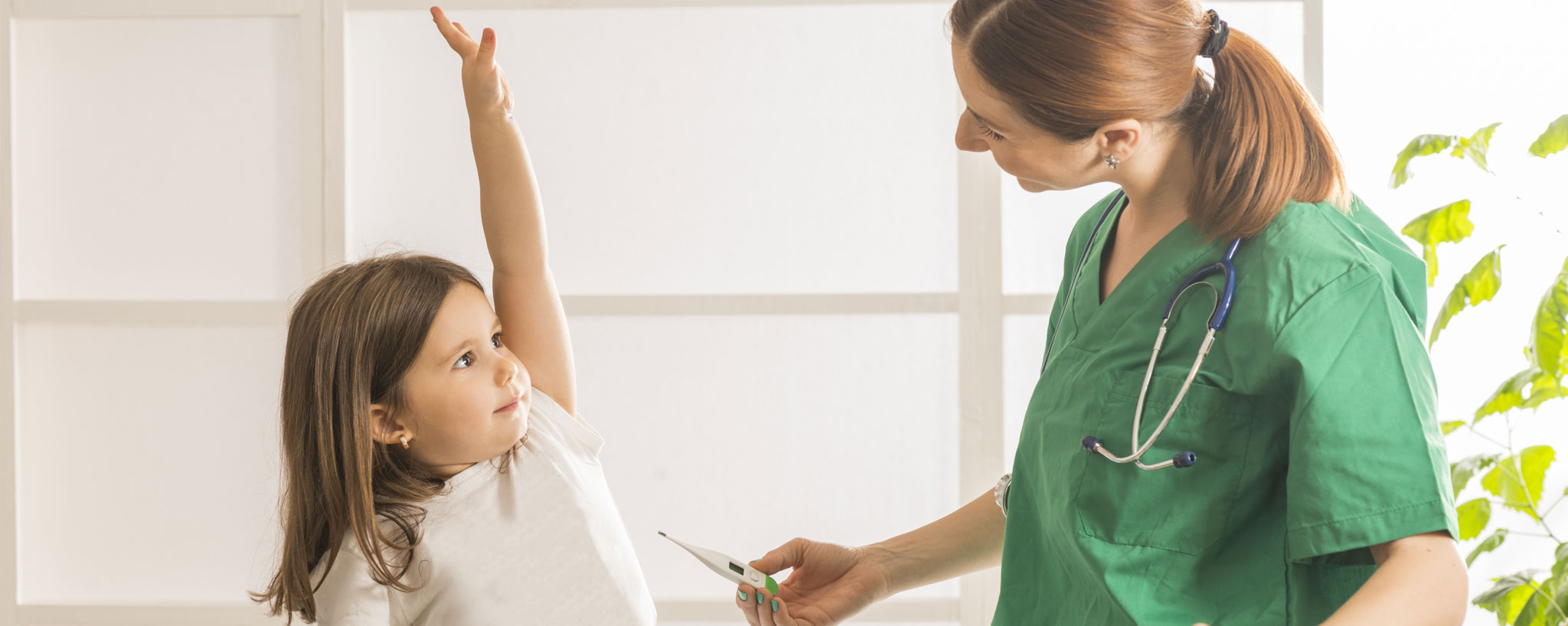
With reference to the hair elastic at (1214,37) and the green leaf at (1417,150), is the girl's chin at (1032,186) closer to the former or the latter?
the hair elastic at (1214,37)

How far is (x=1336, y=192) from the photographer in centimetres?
85

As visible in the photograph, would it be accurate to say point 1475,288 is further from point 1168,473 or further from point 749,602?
point 749,602

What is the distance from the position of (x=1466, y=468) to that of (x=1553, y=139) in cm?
51

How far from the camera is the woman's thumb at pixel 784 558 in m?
1.18

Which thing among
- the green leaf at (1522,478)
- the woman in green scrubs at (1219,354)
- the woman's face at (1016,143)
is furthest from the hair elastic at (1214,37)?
the green leaf at (1522,478)

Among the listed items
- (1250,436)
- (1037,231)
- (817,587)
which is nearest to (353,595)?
(817,587)

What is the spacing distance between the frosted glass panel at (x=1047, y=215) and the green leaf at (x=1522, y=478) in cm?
71

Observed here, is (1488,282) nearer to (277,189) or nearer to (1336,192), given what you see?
(1336,192)

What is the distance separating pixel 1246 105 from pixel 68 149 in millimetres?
1772

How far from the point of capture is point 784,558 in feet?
3.94

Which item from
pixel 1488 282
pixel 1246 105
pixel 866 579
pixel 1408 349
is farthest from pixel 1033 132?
pixel 1488 282

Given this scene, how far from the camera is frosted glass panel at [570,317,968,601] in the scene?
5.32 ft

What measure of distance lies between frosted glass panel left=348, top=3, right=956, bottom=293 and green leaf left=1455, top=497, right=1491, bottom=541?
888mm

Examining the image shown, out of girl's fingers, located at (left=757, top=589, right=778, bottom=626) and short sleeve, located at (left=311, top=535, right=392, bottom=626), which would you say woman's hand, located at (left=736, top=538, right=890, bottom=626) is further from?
short sleeve, located at (left=311, top=535, right=392, bottom=626)
